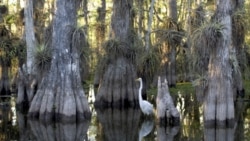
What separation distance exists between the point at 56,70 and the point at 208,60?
5.39 metres

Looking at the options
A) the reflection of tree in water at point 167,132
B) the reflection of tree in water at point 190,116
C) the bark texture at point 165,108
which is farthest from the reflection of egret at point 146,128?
the reflection of tree in water at point 190,116

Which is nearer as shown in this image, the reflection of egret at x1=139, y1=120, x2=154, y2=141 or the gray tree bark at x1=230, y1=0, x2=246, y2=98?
the reflection of egret at x1=139, y1=120, x2=154, y2=141

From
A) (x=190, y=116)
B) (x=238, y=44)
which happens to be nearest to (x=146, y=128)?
(x=190, y=116)

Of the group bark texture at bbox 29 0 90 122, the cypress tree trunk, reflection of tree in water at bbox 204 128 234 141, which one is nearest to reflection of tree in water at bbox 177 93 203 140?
reflection of tree in water at bbox 204 128 234 141

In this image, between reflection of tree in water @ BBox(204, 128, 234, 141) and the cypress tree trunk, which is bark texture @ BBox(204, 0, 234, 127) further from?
the cypress tree trunk

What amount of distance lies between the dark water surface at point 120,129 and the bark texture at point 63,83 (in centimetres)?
59

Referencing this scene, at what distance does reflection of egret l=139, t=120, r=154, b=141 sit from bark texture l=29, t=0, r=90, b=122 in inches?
89.0

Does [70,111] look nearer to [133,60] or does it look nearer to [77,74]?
[77,74]

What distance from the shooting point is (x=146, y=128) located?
1830 cm

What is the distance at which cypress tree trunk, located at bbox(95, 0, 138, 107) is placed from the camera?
24.4m

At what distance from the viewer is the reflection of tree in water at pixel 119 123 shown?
17106 millimetres

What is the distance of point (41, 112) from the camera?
20.2m

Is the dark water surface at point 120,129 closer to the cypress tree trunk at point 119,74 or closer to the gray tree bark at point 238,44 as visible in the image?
the cypress tree trunk at point 119,74

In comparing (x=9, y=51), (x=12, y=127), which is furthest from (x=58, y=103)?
(x=9, y=51)
